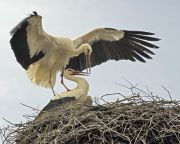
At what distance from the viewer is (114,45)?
12820 millimetres

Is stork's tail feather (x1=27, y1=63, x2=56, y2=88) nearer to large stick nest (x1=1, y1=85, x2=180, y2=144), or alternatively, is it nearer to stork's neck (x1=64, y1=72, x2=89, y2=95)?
stork's neck (x1=64, y1=72, x2=89, y2=95)

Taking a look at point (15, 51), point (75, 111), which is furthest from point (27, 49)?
point (75, 111)

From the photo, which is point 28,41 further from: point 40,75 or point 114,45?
point 114,45

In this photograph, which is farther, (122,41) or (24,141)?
(122,41)

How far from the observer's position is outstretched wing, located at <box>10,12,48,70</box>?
11.4 m

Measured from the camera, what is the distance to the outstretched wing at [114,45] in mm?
12562

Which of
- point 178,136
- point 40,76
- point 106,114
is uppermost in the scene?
point 40,76

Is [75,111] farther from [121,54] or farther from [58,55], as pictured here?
[121,54]

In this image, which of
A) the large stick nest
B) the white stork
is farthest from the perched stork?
the large stick nest

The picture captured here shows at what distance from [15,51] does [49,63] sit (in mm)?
717

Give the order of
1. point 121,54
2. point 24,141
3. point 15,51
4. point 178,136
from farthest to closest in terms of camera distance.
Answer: point 121,54, point 15,51, point 24,141, point 178,136

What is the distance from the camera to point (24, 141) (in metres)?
8.50

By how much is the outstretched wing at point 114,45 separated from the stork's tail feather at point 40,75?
1.88 ft

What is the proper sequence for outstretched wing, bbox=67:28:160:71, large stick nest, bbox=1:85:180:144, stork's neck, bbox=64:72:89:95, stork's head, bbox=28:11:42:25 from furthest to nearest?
outstretched wing, bbox=67:28:160:71, stork's head, bbox=28:11:42:25, stork's neck, bbox=64:72:89:95, large stick nest, bbox=1:85:180:144
